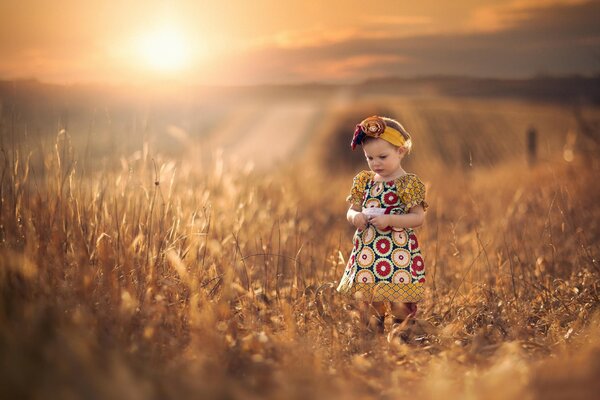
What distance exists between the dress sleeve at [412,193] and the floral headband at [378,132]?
21 centimetres

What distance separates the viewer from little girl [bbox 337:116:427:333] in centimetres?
355

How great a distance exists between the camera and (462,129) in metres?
29.2

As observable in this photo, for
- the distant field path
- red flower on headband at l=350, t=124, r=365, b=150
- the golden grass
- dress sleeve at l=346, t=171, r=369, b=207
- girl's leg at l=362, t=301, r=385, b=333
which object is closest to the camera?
the golden grass

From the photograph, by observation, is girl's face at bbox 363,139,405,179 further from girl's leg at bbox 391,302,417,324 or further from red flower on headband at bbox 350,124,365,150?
girl's leg at bbox 391,302,417,324

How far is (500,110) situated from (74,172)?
102 ft

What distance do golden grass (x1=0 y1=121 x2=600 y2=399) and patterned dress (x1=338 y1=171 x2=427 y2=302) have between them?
0.56 ft

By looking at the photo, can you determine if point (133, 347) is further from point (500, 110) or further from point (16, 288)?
point (500, 110)

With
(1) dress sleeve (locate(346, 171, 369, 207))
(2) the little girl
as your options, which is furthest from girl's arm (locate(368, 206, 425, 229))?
(1) dress sleeve (locate(346, 171, 369, 207))

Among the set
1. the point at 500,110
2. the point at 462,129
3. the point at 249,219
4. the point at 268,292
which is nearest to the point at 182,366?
the point at 268,292

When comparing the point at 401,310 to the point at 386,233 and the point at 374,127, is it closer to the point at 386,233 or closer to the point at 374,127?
the point at 386,233

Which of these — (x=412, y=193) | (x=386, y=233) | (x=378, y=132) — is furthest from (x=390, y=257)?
(x=378, y=132)

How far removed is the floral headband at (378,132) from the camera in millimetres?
3521

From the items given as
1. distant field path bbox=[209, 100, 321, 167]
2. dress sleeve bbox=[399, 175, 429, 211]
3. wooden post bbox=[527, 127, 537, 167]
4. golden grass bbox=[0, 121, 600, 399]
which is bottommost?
golden grass bbox=[0, 121, 600, 399]

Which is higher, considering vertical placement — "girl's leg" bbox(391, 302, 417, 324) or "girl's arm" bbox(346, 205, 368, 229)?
"girl's arm" bbox(346, 205, 368, 229)
